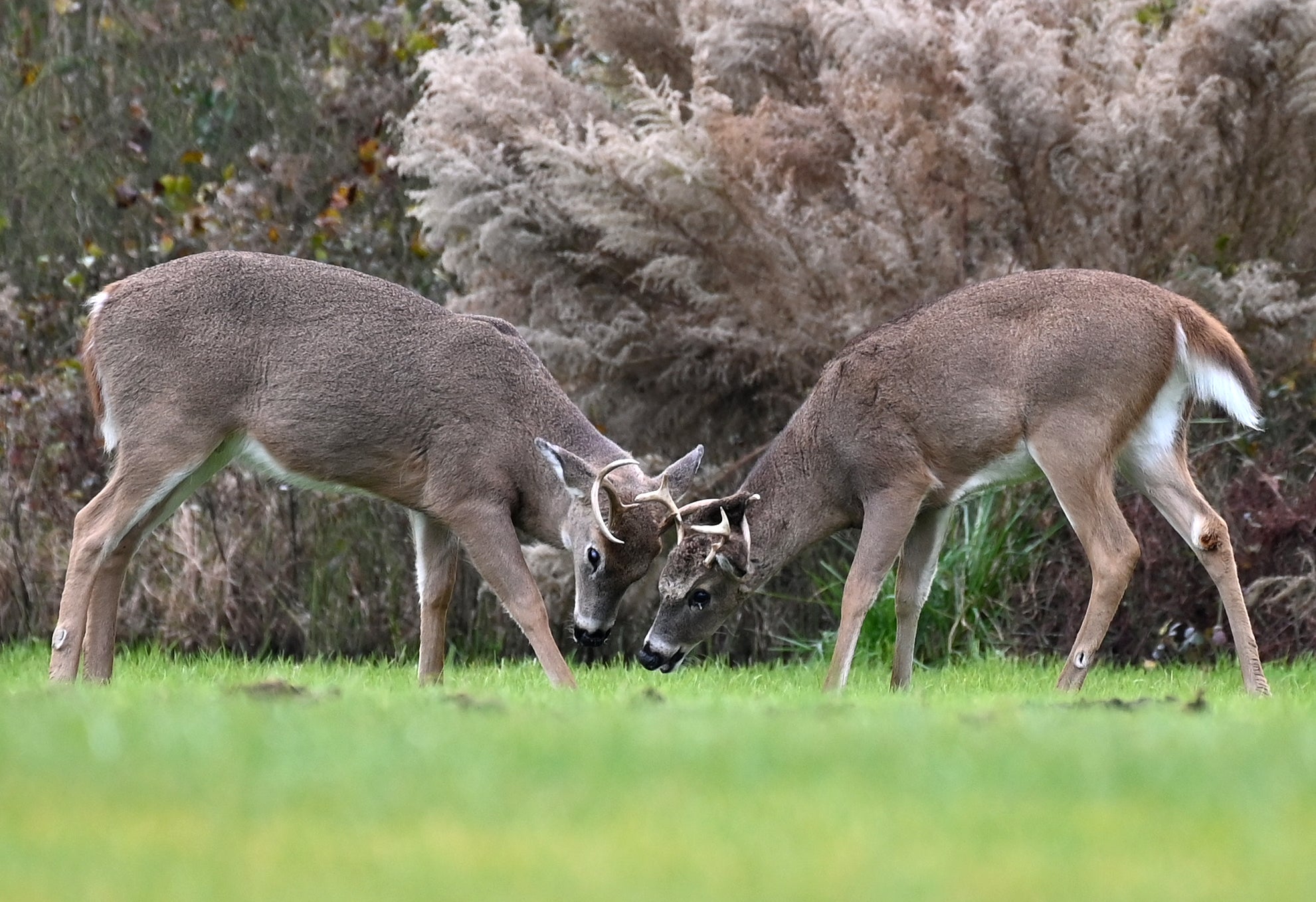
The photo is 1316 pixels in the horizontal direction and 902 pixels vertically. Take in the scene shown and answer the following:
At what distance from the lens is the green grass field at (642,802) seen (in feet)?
11.3

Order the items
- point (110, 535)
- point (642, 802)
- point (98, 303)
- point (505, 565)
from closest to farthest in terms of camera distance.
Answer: point (642, 802)
point (110, 535)
point (505, 565)
point (98, 303)

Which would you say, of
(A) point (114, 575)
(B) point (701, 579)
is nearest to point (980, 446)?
(B) point (701, 579)

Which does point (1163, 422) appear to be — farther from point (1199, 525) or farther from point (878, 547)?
point (878, 547)

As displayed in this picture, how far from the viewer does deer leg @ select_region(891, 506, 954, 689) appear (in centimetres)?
902

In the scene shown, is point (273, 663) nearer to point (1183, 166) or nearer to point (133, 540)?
point (133, 540)

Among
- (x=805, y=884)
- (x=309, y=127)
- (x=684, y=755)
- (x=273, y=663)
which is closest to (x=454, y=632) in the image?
(x=273, y=663)

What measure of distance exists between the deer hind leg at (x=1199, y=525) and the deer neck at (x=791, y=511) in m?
1.37

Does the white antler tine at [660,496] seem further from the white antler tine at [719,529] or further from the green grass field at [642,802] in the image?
the green grass field at [642,802]

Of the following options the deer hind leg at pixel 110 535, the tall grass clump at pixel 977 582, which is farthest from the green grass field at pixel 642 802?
the tall grass clump at pixel 977 582

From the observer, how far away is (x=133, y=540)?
8547 mm

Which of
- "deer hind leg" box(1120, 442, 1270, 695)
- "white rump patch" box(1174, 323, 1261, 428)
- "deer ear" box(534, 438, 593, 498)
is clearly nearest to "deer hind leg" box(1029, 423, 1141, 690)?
"deer hind leg" box(1120, 442, 1270, 695)

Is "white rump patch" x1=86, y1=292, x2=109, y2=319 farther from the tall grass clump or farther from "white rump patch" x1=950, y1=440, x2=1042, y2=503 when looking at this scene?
the tall grass clump

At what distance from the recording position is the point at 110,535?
7.99 metres

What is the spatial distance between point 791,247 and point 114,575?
13.8 ft
